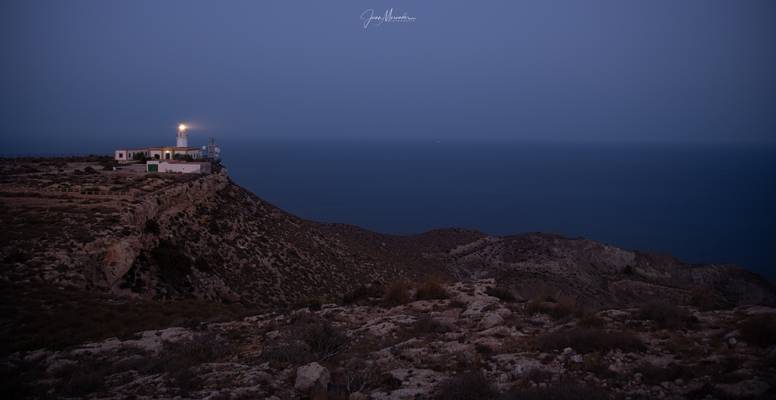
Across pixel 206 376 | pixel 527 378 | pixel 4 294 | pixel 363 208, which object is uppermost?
pixel 527 378

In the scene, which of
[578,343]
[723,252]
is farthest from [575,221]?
[578,343]

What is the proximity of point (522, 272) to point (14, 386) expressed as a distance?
114 ft

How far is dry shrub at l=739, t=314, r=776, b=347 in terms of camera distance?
27.7 feet

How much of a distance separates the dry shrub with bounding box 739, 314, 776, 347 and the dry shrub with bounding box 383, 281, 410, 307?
8.13 metres

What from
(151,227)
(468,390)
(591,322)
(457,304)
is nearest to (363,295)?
(457,304)

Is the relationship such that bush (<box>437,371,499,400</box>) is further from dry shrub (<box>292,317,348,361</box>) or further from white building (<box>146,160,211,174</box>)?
white building (<box>146,160,211,174</box>)

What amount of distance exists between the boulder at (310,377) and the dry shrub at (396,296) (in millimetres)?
6247

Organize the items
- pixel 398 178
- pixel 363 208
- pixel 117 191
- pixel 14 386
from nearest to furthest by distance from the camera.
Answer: pixel 14 386, pixel 117 191, pixel 363 208, pixel 398 178

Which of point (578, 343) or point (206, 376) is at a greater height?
point (578, 343)

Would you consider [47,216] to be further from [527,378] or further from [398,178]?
[398,178]

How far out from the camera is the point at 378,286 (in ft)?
52.7

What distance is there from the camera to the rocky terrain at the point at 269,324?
7.82m

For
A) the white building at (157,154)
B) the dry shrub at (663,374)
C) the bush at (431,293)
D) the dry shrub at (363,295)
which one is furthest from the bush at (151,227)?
the dry shrub at (663,374)

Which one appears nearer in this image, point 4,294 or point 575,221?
point 4,294
